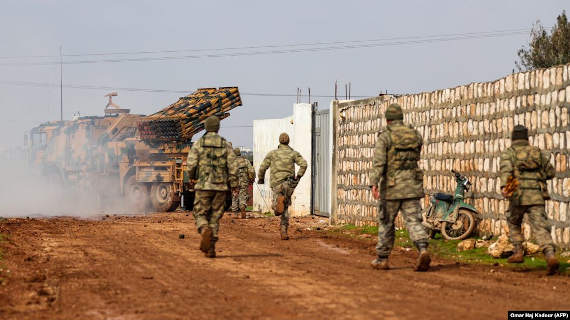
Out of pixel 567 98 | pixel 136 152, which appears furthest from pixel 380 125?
pixel 136 152

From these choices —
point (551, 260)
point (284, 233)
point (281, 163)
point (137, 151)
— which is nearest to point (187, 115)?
point (137, 151)

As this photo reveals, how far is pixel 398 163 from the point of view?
10.8 meters

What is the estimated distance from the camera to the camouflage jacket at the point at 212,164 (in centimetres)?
1257

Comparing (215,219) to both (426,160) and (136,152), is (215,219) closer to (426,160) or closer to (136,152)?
(426,160)

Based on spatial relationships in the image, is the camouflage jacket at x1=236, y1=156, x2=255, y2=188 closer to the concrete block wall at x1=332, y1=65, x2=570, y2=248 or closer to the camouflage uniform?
the concrete block wall at x1=332, y1=65, x2=570, y2=248

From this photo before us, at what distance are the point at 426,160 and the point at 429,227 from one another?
A: 1.91 metres

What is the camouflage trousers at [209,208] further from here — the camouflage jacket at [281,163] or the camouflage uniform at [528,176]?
the camouflage uniform at [528,176]

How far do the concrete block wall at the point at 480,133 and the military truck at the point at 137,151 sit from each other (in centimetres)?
950

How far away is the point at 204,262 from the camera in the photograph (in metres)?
11.6

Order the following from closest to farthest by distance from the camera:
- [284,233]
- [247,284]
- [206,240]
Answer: [247,284] < [206,240] < [284,233]

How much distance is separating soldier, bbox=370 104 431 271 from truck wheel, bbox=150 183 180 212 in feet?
58.0

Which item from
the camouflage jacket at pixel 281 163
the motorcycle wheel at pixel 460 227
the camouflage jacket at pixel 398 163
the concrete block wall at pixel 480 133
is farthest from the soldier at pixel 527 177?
the camouflage jacket at pixel 281 163

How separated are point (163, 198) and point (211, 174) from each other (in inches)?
630

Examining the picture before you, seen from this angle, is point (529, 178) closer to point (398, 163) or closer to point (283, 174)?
point (398, 163)
